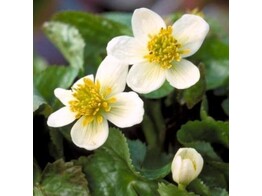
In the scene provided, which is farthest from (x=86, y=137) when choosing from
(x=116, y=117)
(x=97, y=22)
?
(x=97, y=22)

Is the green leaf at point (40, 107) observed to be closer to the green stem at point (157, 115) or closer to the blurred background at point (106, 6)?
the green stem at point (157, 115)

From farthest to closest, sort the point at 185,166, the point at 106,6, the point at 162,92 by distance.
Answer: the point at 106,6 → the point at 162,92 → the point at 185,166

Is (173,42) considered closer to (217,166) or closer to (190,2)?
(217,166)

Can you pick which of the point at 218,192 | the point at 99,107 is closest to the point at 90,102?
the point at 99,107

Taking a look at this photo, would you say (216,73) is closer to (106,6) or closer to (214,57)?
(214,57)

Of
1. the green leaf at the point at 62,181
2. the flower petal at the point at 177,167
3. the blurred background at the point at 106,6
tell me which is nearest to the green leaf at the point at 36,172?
the green leaf at the point at 62,181

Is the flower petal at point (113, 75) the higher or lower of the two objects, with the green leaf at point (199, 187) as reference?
higher

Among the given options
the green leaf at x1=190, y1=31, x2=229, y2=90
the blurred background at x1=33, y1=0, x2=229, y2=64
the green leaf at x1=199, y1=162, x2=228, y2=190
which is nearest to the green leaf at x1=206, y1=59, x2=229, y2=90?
the green leaf at x1=190, y1=31, x2=229, y2=90

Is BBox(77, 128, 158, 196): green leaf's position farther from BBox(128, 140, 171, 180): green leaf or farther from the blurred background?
the blurred background
